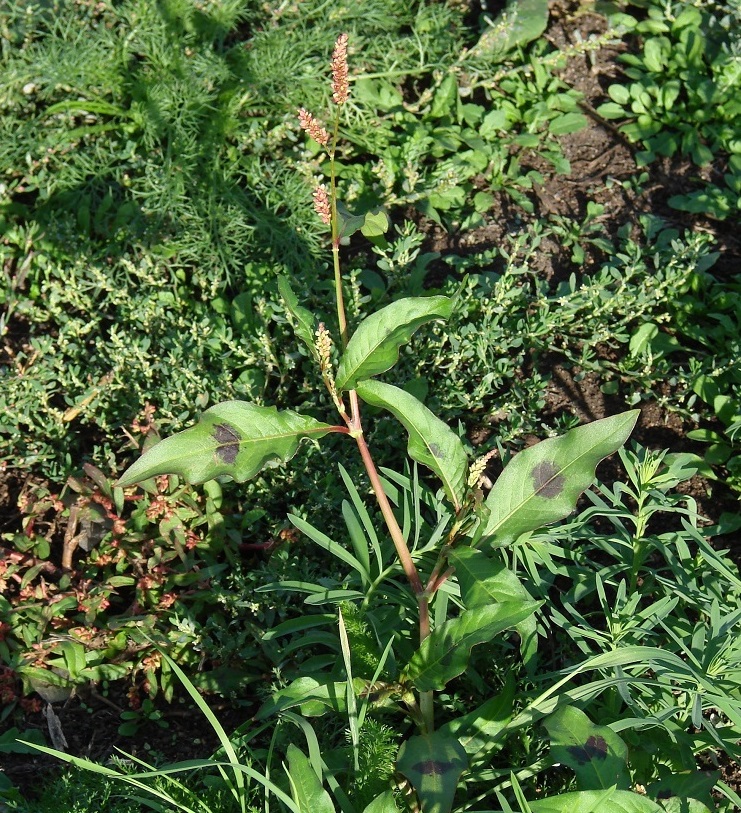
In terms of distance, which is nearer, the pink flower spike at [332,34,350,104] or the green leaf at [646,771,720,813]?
the pink flower spike at [332,34,350,104]

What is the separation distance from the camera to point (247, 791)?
6.98 feet

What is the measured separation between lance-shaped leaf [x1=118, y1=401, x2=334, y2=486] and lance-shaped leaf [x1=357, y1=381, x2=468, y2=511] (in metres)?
0.22

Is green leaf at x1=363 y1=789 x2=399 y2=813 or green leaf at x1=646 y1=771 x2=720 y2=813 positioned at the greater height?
green leaf at x1=363 y1=789 x2=399 y2=813

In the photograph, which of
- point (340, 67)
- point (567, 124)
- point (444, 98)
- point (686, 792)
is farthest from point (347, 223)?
point (567, 124)

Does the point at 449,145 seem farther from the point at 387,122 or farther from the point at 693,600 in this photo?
the point at 693,600

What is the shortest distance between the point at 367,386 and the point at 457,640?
559mm

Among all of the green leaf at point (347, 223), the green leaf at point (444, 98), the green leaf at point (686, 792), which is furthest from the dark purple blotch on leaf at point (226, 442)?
the green leaf at point (444, 98)

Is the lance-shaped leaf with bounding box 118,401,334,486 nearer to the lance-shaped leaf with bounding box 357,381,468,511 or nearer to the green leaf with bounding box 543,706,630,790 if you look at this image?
the lance-shaped leaf with bounding box 357,381,468,511

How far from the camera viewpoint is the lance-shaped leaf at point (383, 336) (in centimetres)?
193

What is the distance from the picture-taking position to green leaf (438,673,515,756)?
2.14 m

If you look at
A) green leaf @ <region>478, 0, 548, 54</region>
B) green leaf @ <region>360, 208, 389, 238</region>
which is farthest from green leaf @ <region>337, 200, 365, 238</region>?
green leaf @ <region>478, 0, 548, 54</region>

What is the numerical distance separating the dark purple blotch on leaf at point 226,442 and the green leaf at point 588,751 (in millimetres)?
869

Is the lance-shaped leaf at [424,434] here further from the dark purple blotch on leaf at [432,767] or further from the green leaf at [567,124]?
the green leaf at [567,124]

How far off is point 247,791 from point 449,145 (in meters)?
2.55
